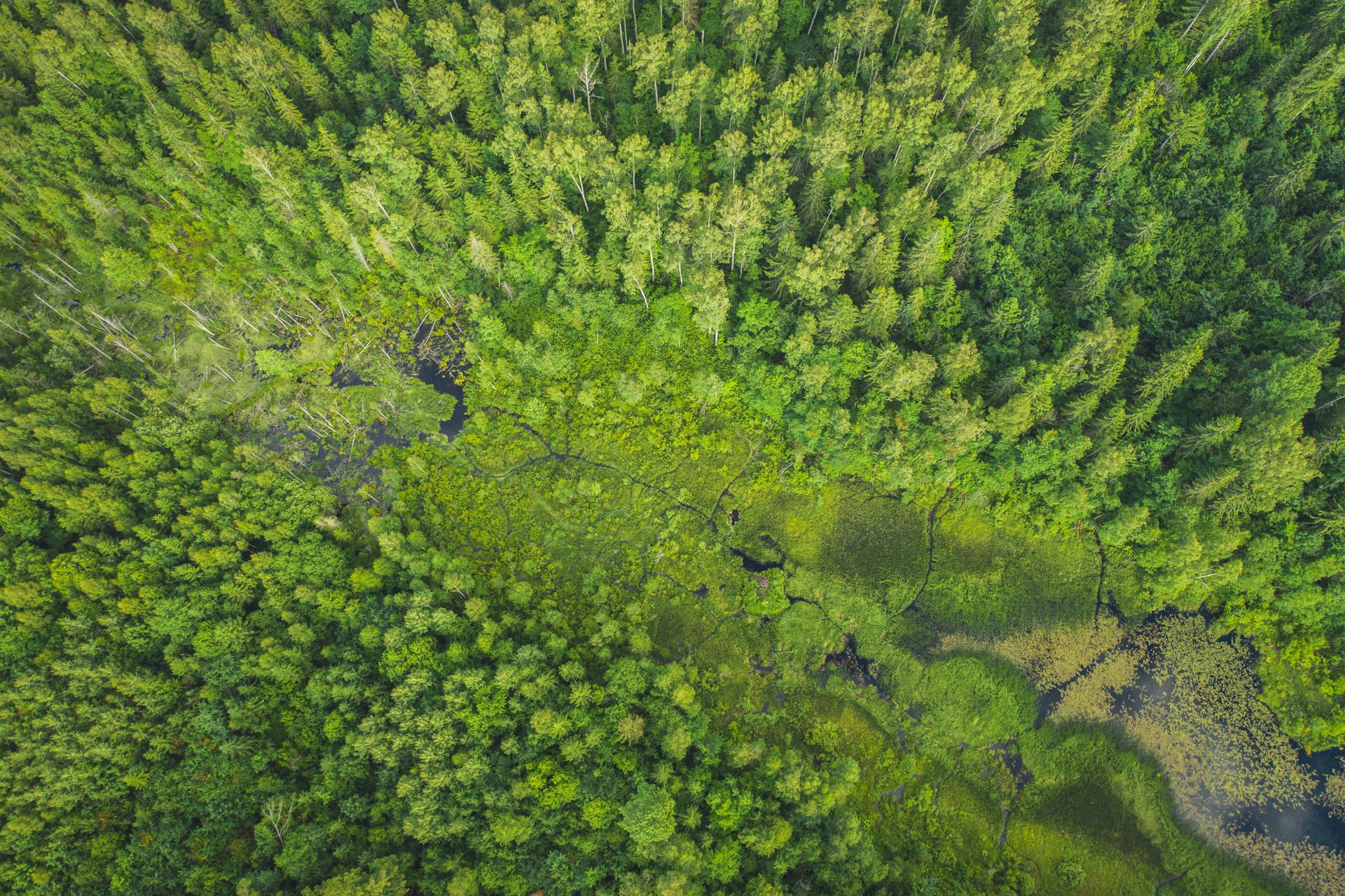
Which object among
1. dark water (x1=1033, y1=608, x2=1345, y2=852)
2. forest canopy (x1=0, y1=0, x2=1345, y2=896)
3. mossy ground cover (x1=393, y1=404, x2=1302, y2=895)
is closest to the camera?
forest canopy (x1=0, y1=0, x2=1345, y2=896)

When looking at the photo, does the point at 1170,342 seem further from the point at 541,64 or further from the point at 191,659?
the point at 191,659

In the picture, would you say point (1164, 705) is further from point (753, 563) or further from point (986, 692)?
point (753, 563)

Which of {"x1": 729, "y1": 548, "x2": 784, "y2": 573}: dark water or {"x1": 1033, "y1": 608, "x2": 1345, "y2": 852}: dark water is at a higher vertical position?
{"x1": 729, "y1": 548, "x2": 784, "y2": 573}: dark water

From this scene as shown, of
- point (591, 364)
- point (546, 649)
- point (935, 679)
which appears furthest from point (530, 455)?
point (935, 679)

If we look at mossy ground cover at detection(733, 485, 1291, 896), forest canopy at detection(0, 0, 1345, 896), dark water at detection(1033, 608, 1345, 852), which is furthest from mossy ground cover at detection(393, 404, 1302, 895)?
dark water at detection(1033, 608, 1345, 852)

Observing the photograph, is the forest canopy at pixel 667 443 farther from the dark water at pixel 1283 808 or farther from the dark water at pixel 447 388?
the dark water at pixel 1283 808

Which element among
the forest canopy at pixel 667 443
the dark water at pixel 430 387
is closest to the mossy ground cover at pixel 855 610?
the forest canopy at pixel 667 443

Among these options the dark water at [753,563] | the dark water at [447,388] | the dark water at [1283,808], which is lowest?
the dark water at [1283,808]

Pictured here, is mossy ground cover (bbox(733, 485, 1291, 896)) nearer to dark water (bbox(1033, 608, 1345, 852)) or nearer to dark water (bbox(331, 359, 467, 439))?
dark water (bbox(1033, 608, 1345, 852))

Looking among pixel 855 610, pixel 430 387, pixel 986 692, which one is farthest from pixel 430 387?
pixel 986 692
